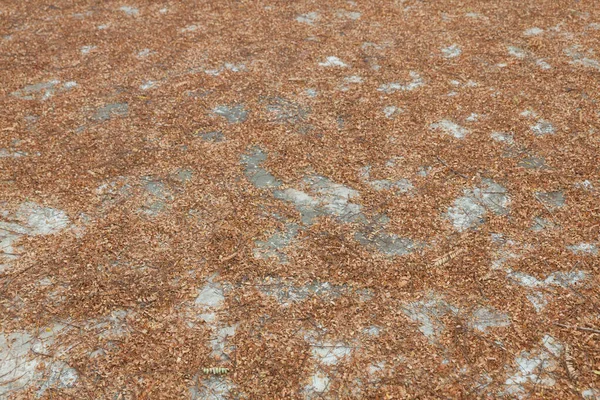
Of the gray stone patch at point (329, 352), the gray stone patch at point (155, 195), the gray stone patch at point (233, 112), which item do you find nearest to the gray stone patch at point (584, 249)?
the gray stone patch at point (329, 352)

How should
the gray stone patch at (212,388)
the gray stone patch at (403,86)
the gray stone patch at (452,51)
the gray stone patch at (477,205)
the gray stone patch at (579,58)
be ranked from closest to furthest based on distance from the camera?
1. the gray stone patch at (212,388)
2. the gray stone patch at (477,205)
3. the gray stone patch at (403,86)
4. the gray stone patch at (579,58)
5. the gray stone patch at (452,51)

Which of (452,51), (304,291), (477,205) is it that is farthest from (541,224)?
(452,51)

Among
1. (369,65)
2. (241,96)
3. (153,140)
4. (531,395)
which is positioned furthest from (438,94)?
(531,395)

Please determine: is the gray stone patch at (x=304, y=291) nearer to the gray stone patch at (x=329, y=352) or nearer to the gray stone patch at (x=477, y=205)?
the gray stone patch at (x=329, y=352)

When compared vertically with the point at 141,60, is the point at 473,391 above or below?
below

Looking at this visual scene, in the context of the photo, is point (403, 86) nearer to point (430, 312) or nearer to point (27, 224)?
point (430, 312)

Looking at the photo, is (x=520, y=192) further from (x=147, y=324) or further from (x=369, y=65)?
(x=147, y=324)
